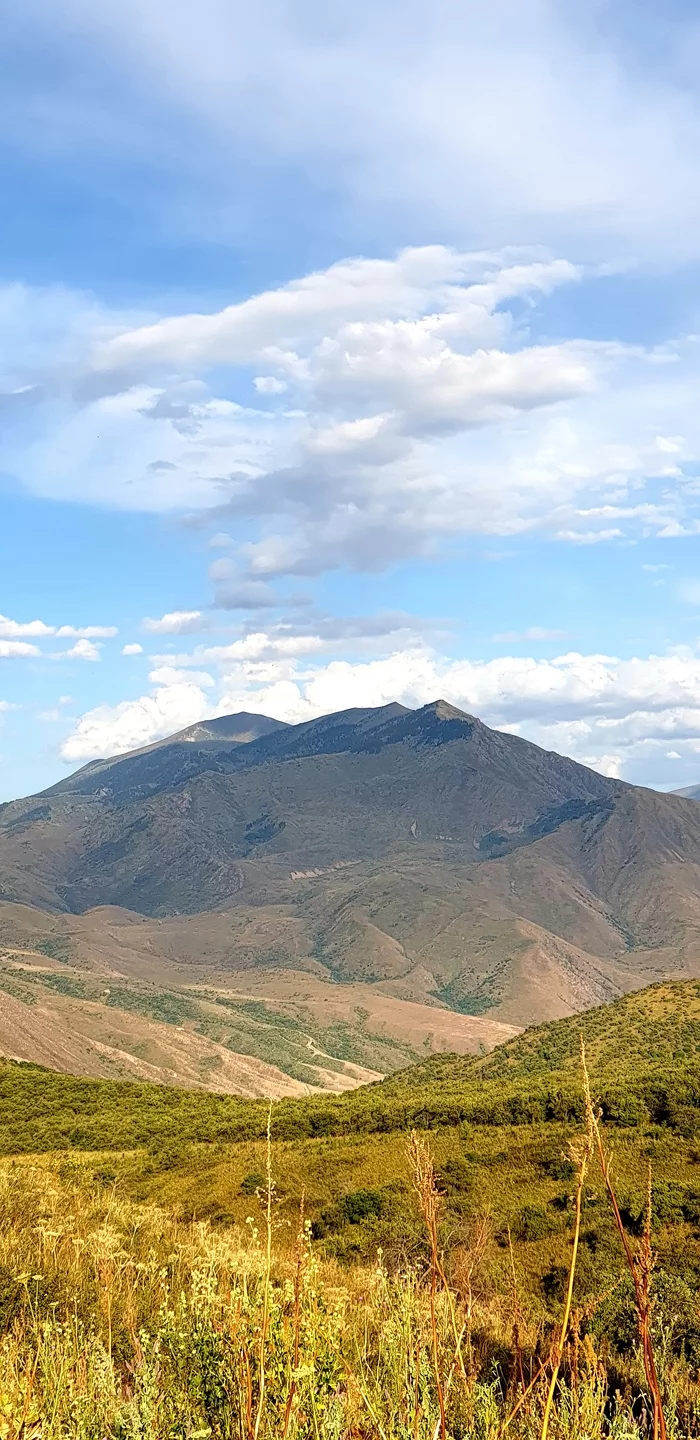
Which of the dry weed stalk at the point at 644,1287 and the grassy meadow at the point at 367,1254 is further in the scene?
the grassy meadow at the point at 367,1254

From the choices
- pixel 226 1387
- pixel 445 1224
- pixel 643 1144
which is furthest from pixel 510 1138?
pixel 226 1387

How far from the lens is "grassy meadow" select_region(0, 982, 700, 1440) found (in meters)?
5.62

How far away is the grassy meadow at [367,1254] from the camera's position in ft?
18.4

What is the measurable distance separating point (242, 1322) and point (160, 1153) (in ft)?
127

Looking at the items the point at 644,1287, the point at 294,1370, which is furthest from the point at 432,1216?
the point at 294,1370

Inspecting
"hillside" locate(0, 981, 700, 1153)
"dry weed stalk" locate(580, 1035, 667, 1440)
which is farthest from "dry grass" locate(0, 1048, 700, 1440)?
"hillside" locate(0, 981, 700, 1153)

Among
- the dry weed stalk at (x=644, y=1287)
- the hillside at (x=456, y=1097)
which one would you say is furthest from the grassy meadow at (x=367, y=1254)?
the hillside at (x=456, y=1097)

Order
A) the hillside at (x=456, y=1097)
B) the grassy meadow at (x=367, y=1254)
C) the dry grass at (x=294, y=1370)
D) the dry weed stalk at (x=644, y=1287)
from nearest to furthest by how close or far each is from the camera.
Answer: the dry weed stalk at (x=644, y=1287) → the dry grass at (x=294, y=1370) → the grassy meadow at (x=367, y=1254) → the hillside at (x=456, y=1097)

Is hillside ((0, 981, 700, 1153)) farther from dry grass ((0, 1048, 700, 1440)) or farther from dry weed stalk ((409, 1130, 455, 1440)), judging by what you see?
dry weed stalk ((409, 1130, 455, 1440))

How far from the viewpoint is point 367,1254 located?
924 inches

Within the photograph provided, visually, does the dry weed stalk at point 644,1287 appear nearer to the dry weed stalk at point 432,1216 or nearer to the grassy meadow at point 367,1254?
the grassy meadow at point 367,1254

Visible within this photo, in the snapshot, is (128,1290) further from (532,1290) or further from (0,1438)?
(532,1290)

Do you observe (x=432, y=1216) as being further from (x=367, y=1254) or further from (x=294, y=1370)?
(x=367, y=1254)

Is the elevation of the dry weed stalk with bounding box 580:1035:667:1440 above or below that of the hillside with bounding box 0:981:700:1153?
above
